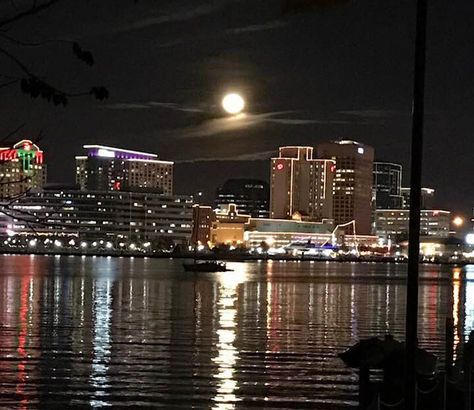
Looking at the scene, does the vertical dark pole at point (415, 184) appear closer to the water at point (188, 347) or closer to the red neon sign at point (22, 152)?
the red neon sign at point (22, 152)

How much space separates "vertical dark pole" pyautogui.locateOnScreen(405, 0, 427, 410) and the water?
976cm

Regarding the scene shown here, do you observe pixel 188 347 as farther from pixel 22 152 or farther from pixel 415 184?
pixel 415 184

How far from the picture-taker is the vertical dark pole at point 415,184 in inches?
411

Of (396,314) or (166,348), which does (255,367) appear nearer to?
(166,348)

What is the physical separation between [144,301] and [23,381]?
36374 millimetres

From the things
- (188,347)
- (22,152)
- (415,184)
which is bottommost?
(188,347)

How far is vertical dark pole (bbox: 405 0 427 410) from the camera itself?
10445mm

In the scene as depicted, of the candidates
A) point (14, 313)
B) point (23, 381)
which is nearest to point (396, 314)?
point (14, 313)

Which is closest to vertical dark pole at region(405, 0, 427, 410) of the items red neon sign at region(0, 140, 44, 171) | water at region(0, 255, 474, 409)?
red neon sign at region(0, 140, 44, 171)

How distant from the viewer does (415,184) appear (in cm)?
1063

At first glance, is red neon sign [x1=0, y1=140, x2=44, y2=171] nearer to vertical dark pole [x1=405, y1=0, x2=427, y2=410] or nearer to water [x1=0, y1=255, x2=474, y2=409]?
vertical dark pole [x1=405, y1=0, x2=427, y2=410]

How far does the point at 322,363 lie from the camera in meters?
27.8

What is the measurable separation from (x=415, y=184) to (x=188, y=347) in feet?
70.7

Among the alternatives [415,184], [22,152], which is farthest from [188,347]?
[415,184]
